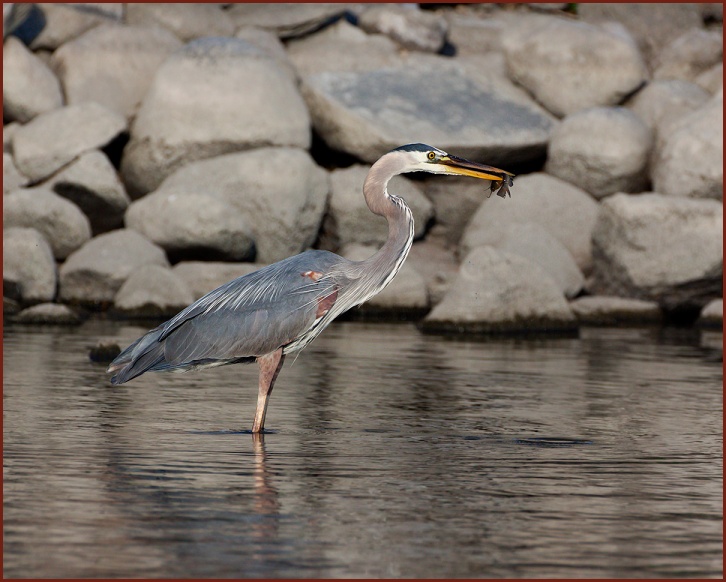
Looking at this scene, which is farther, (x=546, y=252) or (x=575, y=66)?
(x=575, y=66)

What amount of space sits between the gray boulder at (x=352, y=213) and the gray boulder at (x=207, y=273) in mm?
2806

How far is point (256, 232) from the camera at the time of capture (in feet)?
68.8

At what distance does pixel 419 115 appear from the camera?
912 inches

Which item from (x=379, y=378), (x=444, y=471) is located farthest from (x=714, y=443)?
(x=379, y=378)

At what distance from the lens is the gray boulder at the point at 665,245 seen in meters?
20.3

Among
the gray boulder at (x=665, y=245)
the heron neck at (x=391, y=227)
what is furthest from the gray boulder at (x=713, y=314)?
the heron neck at (x=391, y=227)

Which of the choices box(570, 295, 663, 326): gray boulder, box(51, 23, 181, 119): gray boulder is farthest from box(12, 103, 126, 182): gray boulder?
box(570, 295, 663, 326): gray boulder

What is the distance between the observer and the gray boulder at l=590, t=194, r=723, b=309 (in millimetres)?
20328

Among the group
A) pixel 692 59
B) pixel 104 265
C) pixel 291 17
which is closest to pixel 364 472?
pixel 104 265

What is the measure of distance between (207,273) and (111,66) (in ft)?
20.5

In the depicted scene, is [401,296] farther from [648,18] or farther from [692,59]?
[648,18]

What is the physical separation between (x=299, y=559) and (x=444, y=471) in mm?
2502

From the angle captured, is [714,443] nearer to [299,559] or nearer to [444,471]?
[444,471]

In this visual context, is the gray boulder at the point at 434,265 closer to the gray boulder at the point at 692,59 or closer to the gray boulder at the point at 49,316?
the gray boulder at the point at 49,316
